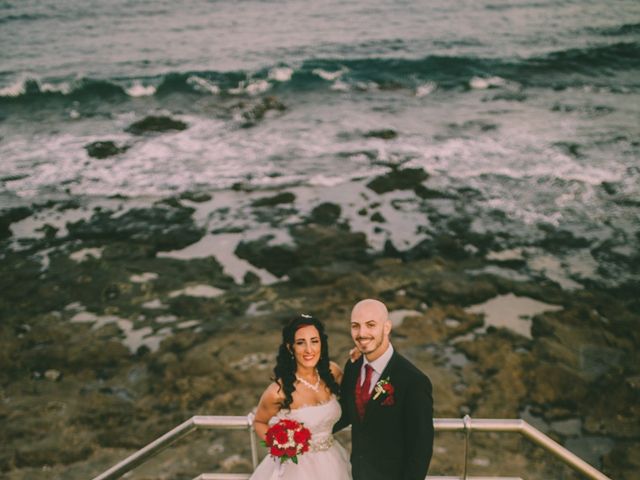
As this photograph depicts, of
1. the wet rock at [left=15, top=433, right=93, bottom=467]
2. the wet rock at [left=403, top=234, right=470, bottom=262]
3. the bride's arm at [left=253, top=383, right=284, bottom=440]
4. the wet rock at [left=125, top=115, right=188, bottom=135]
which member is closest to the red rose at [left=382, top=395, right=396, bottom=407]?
the bride's arm at [left=253, top=383, right=284, bottom=440]

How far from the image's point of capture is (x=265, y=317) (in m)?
11.0

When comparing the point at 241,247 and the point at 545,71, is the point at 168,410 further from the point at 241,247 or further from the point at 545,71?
the point at 545,71

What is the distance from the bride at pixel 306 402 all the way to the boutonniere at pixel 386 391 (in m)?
0.57

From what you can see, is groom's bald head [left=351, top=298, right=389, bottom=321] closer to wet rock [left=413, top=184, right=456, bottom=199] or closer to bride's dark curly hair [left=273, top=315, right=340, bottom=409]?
bride's dark curly hair [left=273, top=315, right=340, bottom=409]

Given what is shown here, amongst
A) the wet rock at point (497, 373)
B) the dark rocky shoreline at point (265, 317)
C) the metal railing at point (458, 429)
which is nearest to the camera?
the metal railing at point (458, 429)

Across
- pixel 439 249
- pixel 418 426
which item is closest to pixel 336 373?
pixel 418 426

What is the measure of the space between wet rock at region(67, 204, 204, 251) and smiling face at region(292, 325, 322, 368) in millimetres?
10747

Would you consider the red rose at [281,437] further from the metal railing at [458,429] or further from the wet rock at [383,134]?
the wet rock at [383,134]

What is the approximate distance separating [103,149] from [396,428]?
2022 cm

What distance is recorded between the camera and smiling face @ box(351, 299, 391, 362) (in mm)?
3092

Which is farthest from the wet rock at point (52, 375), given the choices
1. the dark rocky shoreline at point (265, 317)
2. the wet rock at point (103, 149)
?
the wet rock at point (103, 149)

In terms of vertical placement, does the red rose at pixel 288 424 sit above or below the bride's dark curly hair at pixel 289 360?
below

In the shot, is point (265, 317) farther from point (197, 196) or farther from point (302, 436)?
point (302, 436)

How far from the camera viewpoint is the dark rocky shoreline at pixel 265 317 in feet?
26.8
